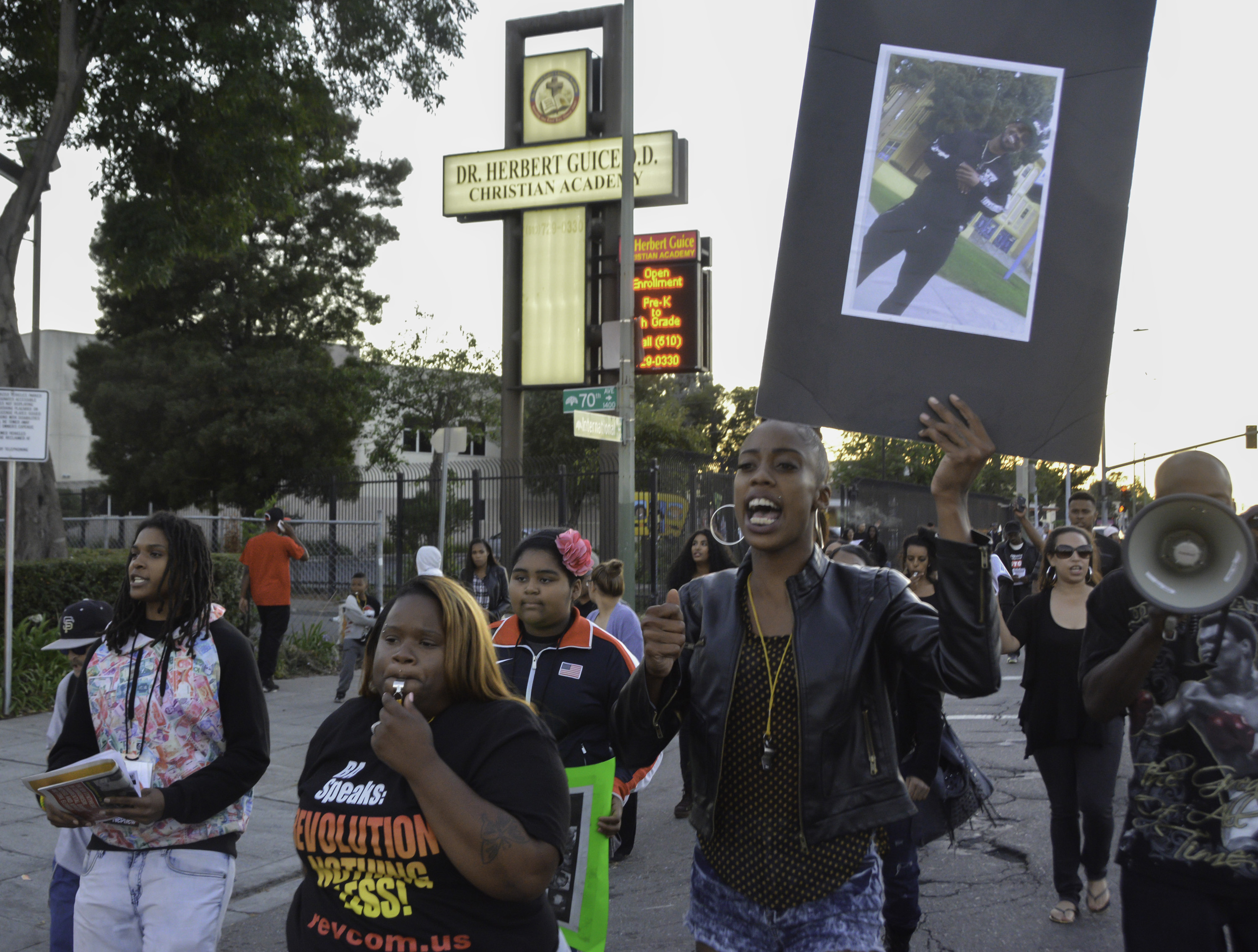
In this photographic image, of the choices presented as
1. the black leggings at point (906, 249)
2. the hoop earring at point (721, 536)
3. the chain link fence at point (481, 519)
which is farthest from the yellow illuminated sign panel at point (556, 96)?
the black leggings at point (906, 249)

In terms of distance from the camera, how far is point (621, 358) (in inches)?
545

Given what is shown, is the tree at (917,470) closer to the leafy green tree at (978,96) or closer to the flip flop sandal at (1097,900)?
the flip flop sandal at (1097,900)

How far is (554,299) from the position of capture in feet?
66.2

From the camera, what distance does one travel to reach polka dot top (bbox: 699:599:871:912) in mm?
2551

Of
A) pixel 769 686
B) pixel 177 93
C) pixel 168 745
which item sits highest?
pixel 177 93

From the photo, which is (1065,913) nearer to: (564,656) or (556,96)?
(564,656)

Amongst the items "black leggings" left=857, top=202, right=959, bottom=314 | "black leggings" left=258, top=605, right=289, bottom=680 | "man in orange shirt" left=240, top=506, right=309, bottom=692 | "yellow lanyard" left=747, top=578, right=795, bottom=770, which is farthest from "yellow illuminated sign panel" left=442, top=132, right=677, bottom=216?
"yellow lanyard" left=747, top=578, right=795, bottom=770

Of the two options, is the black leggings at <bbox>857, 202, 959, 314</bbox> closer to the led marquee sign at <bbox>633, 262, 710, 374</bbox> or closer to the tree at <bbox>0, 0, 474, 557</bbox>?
the tree at <bbox>0, 0, 474, 557</bbox>

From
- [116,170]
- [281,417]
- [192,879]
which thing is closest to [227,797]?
[192,879]

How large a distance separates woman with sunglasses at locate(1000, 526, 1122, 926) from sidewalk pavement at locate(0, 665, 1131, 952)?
22 cm

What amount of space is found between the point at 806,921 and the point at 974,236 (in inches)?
62.3

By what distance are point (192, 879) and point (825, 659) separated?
6.50 ft

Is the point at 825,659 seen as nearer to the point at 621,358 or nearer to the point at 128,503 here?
the point at 621,358

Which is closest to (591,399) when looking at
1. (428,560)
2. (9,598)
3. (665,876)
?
(428,560)
